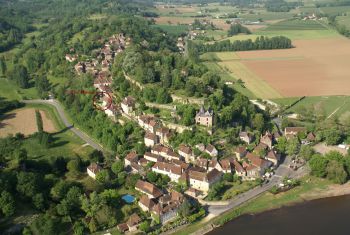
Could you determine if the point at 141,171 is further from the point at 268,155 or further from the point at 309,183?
the point at 309,183

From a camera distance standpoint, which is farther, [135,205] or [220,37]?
[220,37]

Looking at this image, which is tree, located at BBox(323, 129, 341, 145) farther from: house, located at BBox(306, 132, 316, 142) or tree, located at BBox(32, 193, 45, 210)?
tree, located at BBox(32, 193, 45, 210)

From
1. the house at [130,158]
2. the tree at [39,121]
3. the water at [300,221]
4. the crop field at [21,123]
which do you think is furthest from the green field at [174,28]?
the water at [300,221]

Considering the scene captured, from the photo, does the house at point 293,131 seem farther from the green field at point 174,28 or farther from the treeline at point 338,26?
the green field at point 174,28

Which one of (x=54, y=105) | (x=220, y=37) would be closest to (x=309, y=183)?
(x=54, y=105)

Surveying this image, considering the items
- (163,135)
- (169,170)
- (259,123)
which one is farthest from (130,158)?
(259,123)

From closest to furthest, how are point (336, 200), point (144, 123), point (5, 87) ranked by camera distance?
point (336, 200), point (144, 123), point (5, 87)
